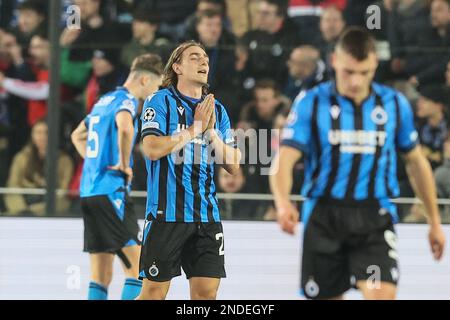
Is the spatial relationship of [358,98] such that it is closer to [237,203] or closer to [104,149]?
[104,149]

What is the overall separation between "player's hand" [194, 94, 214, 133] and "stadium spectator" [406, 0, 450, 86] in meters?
3.32

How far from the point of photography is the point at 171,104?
5.03m

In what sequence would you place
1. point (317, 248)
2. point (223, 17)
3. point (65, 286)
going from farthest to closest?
point (223, 17) → point (65, 286) → point (317, 248)

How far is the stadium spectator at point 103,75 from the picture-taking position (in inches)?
312

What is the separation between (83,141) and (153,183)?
4.68 ft

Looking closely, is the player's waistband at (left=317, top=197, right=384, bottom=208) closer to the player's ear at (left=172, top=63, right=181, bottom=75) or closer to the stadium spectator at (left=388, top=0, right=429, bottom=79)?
the player's ear at (left=172, top=63, right=181, bottom=75)

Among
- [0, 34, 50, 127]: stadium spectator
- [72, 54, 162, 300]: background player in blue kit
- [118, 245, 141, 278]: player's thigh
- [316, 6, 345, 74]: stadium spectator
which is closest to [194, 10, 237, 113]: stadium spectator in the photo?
[316, 6, 345, 74]: stadium spectator

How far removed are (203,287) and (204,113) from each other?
2.70 ft

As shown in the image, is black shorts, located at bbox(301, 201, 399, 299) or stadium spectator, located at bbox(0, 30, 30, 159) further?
stadium spectator, located at bbox(0, 30, 30, 159)

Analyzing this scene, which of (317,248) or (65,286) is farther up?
(317,248)

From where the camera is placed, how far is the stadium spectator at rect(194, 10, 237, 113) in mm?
7867
